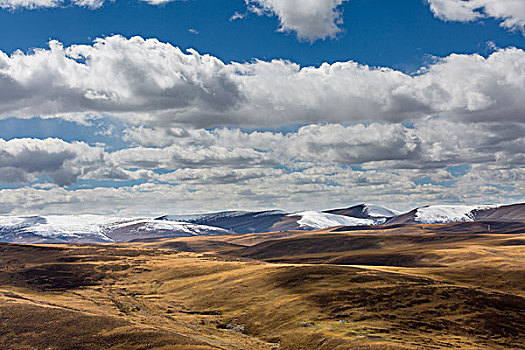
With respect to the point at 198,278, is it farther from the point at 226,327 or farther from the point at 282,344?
the point at 282,344

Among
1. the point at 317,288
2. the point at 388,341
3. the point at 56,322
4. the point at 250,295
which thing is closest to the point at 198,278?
the point at 250,295

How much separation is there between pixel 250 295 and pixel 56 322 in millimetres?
58056

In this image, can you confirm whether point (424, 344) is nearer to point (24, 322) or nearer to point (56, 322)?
point (56, 322)

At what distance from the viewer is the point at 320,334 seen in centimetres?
9631

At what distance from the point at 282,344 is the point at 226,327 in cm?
2424

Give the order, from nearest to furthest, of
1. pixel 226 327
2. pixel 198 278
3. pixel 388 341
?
pixel 388 341
pixel 226 327
pixel 198 278

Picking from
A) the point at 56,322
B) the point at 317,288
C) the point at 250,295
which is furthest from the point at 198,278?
the point at 56,322

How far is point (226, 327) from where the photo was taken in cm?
11744

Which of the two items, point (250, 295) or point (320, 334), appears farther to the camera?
point (250, 295)

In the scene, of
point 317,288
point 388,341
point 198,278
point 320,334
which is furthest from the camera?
point 198,278

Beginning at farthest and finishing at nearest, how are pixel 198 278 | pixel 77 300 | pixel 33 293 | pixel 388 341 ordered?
pixel 198 278, pixel 33 293, pixel 77 300, pixel 388 341

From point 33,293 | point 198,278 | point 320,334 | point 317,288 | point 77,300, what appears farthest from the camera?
point 198,278

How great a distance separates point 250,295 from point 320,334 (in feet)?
162

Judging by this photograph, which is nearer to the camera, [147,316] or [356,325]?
[356,325]
